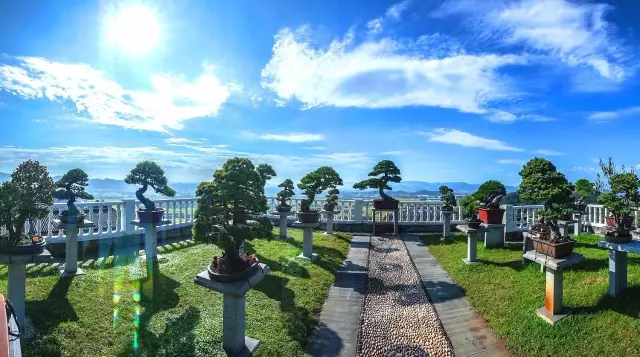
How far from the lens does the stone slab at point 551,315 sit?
14.3 ft

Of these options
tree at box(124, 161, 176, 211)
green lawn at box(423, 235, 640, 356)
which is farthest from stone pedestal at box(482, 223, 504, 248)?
tree at box(124, 161, 176, 211)

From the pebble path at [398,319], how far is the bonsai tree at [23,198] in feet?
13.5

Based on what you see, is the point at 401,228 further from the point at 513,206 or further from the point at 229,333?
the point at 229,333

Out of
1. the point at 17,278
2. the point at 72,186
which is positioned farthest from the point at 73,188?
the point at 17,278

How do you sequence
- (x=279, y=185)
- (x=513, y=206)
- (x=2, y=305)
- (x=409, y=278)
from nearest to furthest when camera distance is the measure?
(x=2, y=305) < (x=409, y=278) < (x=279, y=185) < (x=513, y=206)

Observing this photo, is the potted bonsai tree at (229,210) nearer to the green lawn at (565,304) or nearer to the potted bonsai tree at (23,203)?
the potted bonsai tree at (23,203)

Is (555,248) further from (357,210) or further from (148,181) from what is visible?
(357,210)

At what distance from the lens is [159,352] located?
349cm

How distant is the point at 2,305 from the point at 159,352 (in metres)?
→ 2.04

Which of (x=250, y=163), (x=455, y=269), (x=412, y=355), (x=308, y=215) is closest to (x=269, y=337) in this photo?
(x=412, y=355)

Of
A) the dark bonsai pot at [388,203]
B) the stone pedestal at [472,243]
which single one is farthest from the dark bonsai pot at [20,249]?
the dark bonsai pot at [388,203]

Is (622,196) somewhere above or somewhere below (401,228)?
above

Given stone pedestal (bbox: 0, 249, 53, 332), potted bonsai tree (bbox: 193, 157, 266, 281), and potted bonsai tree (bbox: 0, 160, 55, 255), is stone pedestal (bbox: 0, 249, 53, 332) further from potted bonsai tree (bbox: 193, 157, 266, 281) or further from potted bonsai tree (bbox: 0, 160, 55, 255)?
potted bonsai tree (bbox: 193, 157, 266, 281)

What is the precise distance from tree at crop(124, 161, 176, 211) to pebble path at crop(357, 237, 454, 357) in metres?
4.50
